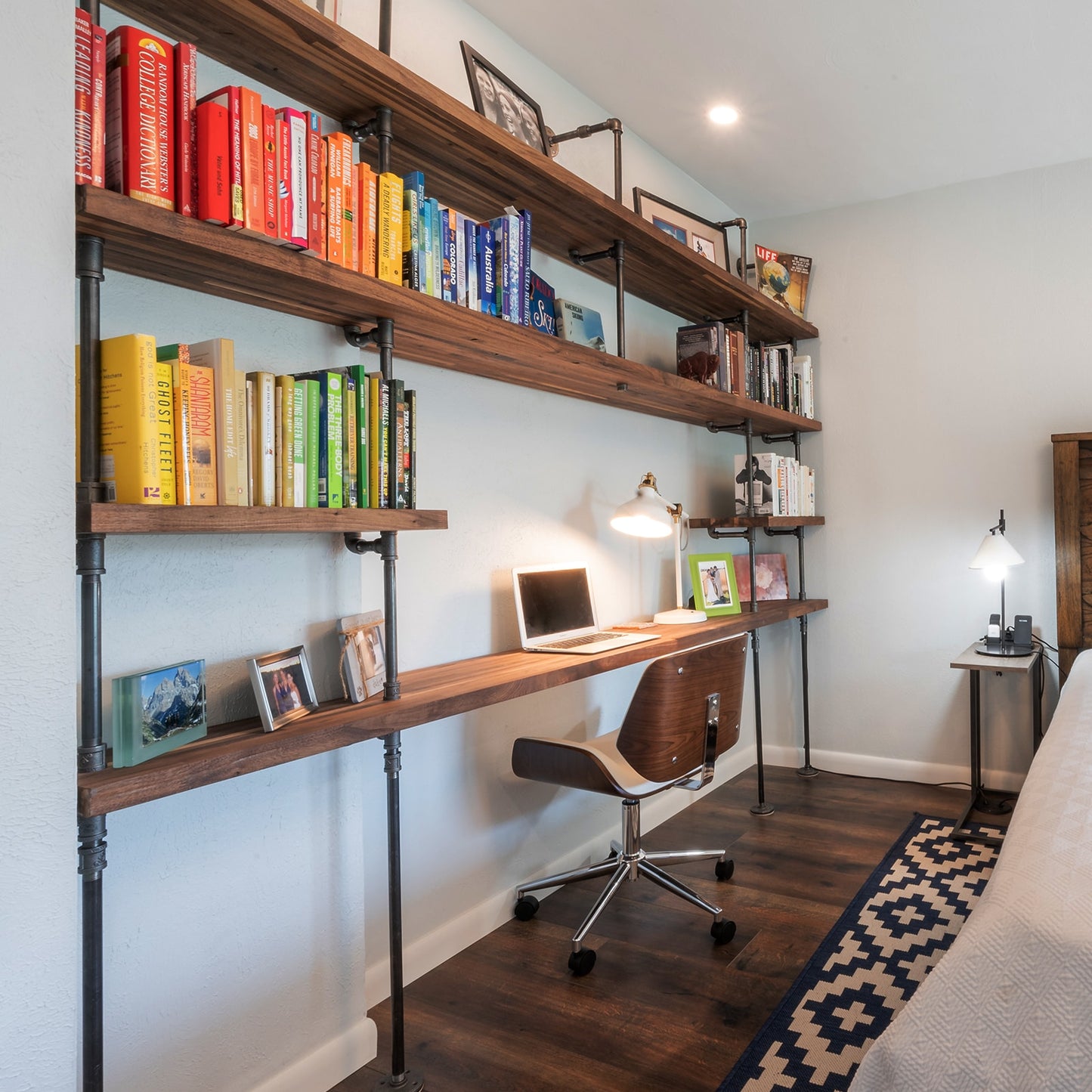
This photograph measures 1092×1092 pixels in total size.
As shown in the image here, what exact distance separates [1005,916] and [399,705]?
1.05m

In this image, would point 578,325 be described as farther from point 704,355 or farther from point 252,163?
point 252,163

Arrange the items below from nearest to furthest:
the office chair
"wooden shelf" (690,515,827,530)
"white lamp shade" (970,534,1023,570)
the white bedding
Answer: the white bedding, the office chair, "white lamp shade" (970,534,1023,570), "wooden shelf" (690,515,827,530)

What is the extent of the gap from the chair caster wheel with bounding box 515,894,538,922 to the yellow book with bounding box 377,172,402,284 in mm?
1739

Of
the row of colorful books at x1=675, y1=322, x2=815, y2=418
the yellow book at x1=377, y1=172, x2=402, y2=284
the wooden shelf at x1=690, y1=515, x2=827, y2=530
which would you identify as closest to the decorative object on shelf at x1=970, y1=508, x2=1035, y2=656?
the wooden shelf at x1=690, y1=515, x2=827, y2=530

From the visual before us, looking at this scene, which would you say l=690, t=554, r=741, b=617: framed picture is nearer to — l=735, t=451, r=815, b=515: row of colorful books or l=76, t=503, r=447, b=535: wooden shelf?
l=735, t=451, r=815, b=515: row of colorful books

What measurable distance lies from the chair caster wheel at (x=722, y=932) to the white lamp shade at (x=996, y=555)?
5.60ft

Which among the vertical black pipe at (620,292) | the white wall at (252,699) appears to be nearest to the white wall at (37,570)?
the white wall at (252,699)

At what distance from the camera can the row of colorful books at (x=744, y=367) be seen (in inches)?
119

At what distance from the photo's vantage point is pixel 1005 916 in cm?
115

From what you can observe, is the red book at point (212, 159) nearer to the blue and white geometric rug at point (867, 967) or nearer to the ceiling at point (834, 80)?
the ceiling at point (834, 80)

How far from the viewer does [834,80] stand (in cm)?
268

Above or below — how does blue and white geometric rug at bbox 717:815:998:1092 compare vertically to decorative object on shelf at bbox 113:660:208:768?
below

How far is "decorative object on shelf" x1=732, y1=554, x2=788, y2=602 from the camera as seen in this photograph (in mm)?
3664

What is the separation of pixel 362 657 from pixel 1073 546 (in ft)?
9.35
